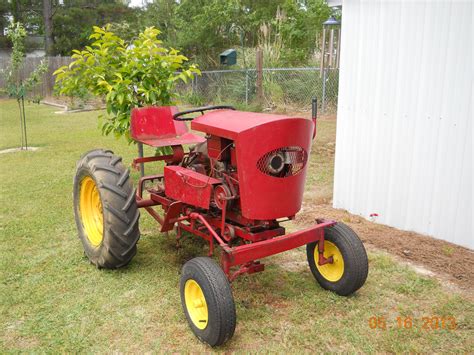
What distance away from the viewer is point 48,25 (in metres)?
23.9

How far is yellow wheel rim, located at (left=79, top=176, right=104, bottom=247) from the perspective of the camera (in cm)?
399

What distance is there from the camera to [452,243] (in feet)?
13.7

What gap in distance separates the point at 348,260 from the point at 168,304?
132 cm

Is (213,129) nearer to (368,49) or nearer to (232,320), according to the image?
(232,320)

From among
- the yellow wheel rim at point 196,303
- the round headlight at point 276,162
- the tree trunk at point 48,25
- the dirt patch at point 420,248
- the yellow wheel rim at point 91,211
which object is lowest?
the dirt patch at point 420,248

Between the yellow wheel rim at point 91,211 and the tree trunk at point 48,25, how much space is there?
22634mm

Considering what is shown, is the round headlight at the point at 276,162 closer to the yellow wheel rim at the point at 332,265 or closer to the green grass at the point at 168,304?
the yellow wheel rim at the point at 332,265

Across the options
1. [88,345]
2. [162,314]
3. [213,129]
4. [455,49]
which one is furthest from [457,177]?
[88,345]

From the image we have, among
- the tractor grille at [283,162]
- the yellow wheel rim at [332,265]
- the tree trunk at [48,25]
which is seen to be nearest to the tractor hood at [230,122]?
the tractor grille at [283,162]

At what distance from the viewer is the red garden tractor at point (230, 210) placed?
280 centimetres

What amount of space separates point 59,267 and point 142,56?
2.77 meters

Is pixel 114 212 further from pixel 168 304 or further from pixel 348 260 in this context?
pixel 348 260

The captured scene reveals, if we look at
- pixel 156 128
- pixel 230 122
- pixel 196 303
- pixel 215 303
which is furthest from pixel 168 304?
pixel 156 128

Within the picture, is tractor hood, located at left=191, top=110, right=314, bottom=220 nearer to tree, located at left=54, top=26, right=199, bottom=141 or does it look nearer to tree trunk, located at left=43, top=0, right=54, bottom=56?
tree, located at left=54, top=26, right=199, bottom=141
